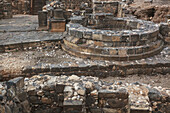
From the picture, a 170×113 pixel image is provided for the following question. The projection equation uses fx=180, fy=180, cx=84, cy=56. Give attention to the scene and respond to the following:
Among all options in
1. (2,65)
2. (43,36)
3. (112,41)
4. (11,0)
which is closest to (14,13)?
(11,0)

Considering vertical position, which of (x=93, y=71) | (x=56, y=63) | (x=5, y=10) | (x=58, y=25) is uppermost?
(x=5, y=10)

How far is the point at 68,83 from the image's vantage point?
4.47 meters

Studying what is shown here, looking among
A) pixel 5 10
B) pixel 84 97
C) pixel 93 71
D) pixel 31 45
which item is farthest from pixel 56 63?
pixel 5 10

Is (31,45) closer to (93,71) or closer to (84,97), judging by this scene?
(93,71)

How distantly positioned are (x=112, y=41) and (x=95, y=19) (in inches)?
153

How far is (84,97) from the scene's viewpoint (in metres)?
4.12

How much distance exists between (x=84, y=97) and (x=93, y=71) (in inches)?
114

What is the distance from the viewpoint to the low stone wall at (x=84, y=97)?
3.96 metres

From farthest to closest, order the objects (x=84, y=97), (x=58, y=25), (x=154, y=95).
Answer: (x=58, y=25)
(x=154, y=95)
(x=84, y=97)

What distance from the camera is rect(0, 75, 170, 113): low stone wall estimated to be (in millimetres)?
3965

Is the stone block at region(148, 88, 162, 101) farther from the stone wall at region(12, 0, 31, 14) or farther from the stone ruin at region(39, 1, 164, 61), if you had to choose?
the stone wall at region(12, 0, 31, 14)

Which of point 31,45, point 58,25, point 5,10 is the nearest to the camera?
point 31,45

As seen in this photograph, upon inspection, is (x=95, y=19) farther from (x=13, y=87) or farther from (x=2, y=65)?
(x=13, y=87)

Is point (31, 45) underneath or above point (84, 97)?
above
